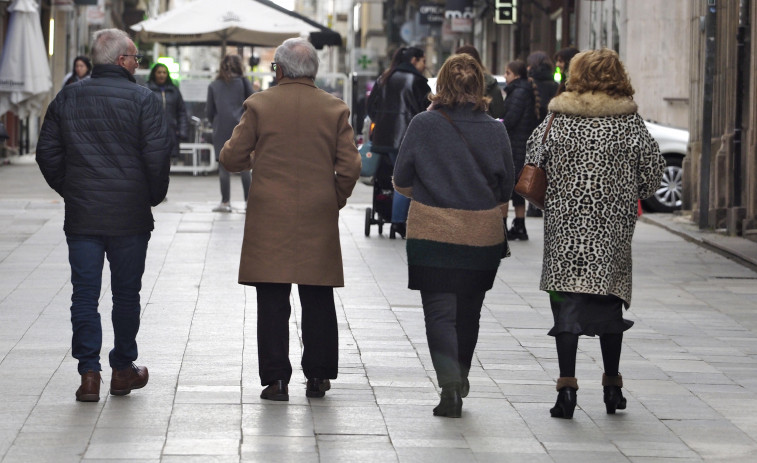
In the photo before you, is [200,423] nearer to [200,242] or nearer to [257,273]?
[257,273]

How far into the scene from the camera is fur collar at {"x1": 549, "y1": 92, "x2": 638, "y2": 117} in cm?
697

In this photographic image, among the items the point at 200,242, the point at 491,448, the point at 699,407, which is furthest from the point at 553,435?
the point at 200,242

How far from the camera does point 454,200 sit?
700cm

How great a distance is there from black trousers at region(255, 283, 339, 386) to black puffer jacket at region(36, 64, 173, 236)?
68 cm

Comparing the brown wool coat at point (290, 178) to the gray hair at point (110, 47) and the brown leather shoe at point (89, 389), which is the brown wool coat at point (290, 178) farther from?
the brown leather shoe at point (89, 389)

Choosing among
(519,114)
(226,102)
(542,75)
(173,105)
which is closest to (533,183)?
(519,114)

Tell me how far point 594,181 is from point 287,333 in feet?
5.03

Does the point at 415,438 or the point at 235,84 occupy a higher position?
the point at 235,84

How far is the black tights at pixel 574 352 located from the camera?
6.96m

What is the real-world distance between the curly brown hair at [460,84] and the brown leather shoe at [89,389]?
193 cm

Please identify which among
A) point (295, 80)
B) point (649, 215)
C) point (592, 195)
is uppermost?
point (295, 80)

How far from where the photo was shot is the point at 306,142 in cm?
711

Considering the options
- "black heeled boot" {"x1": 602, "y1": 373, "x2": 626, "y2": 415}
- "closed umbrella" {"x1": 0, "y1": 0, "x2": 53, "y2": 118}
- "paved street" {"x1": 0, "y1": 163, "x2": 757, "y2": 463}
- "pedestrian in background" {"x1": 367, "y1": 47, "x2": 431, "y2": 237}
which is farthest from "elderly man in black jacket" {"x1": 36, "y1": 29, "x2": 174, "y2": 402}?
"closed umbrella" {"x1": 0, "y1": 0, "x2": 53, "y2": 118}

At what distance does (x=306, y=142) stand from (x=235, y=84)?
11.0 m
